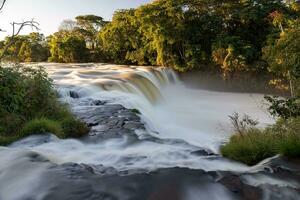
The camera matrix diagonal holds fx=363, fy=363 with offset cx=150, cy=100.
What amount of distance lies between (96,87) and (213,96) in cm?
810

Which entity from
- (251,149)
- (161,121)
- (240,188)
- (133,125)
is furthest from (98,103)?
(240,188)

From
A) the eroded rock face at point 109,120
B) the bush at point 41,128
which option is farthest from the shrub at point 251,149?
the bush at point 41,128

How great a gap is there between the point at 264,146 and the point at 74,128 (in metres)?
4.15

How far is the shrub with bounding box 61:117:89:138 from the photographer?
26.2ft

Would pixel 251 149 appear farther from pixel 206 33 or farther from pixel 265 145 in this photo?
pixel 206 33

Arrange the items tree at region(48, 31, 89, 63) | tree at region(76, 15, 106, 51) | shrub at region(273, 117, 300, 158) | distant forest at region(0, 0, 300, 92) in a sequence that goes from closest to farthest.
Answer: shrub at region(273, 117, 300, 158) → distant forest at region(0, 0, 300, 92) → tree at region(48, 31, 89, 63) → tree at region(76, 15, 106, 51)

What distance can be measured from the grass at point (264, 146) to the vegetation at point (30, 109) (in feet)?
11.6

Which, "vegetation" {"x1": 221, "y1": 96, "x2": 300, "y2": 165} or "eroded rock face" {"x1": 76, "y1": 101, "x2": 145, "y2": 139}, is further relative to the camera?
"eroded rock face" {"x1": 76, "y1": 101, "x2": 145, "y2": 139}

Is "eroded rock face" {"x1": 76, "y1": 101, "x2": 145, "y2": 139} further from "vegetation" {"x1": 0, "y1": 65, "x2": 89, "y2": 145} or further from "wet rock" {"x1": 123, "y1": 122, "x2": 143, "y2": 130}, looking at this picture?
"vegetation" {"x1": 0, "y1": 65, "x2": 89, "y2": 145}

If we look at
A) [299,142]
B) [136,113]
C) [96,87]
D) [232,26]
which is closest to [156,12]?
[232,26]

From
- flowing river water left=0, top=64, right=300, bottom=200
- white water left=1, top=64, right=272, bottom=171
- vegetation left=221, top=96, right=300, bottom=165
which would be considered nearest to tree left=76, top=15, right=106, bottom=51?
white water left=1, top=64, right=272, bottom=171

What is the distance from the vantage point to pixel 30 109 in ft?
27.5

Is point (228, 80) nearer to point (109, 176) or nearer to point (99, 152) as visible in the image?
point (99, 152)

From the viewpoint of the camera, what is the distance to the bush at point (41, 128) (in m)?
7.46
